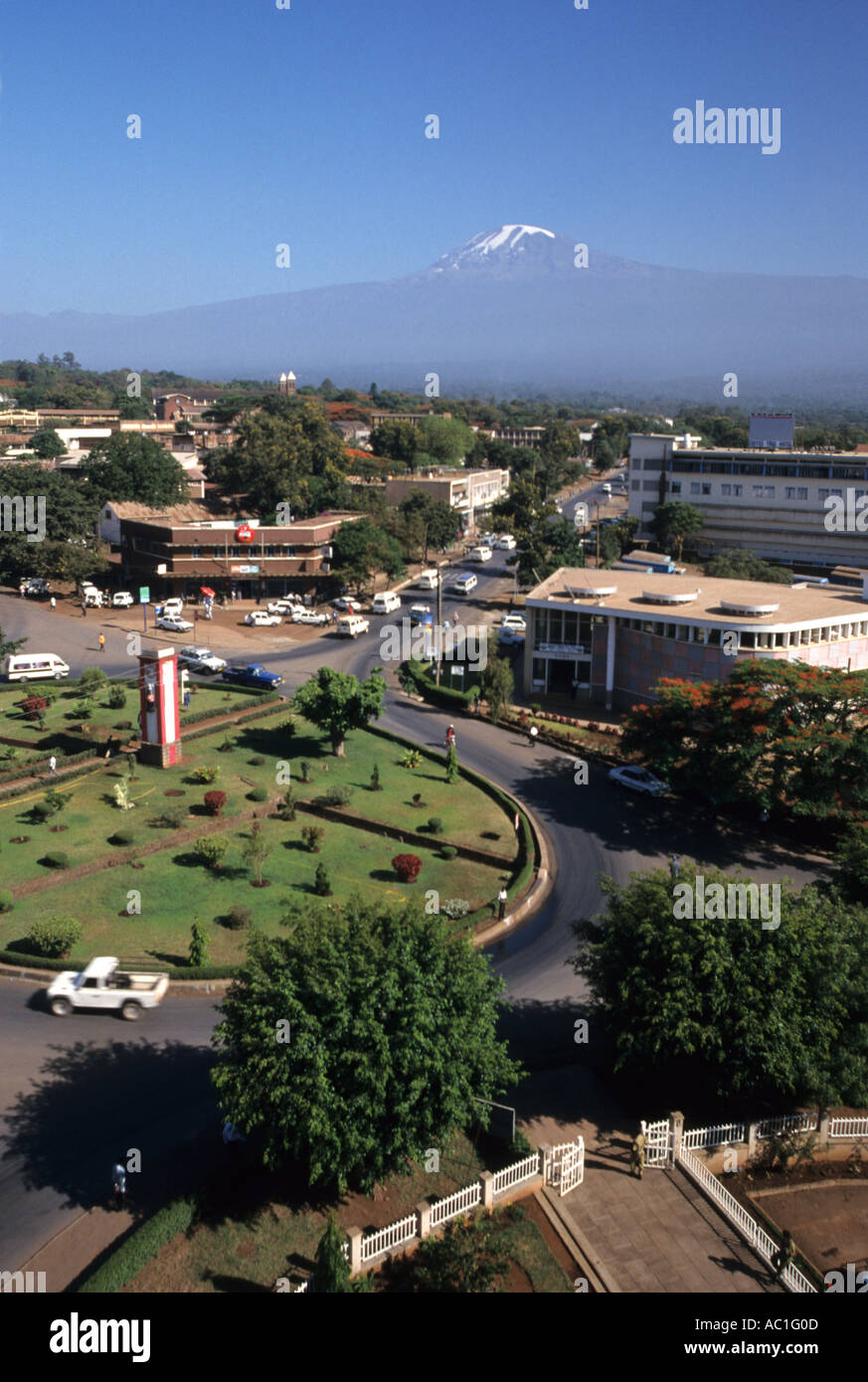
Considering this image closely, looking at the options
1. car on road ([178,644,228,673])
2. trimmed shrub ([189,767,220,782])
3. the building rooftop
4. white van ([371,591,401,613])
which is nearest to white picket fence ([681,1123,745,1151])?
trimmed shrub ([189,767,220,782])

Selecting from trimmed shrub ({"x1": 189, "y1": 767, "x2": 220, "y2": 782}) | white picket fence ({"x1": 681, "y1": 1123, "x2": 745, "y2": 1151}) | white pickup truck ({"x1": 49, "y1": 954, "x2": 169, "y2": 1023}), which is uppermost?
trimmed shrub ({"x1": 189, "y1": 767, "x2": 220, "y2": 782})

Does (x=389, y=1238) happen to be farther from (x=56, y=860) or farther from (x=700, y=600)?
(x=700, y=600)

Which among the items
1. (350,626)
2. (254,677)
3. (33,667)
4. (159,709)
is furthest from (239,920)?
(350,626)

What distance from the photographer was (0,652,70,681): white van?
55.5 m

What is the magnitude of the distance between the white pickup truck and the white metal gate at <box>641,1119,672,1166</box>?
13.1m

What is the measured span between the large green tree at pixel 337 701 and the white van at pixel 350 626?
24994mm

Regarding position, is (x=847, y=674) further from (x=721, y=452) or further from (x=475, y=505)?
(x=475, y=505)

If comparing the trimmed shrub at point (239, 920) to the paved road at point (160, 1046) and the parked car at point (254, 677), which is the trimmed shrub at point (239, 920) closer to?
the paved road at point (160, 1046)

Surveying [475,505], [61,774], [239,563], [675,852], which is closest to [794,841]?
[675,852]

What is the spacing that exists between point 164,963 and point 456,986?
11276 millimetres

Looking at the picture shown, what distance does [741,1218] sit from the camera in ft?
66.6

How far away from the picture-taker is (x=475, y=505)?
122188 millimetres

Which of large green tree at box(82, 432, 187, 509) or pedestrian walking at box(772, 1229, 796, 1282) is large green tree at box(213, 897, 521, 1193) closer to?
pedestrian walking at box(772, 1229, 796, 1282)

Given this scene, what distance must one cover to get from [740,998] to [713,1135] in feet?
10.2
